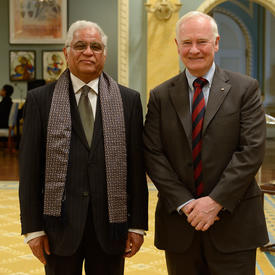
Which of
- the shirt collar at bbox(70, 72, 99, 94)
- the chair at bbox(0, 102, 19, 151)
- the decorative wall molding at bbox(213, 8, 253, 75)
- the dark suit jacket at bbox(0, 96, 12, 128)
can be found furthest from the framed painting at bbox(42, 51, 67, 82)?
the shirt collar at bbox(70, 72, 99, 94)

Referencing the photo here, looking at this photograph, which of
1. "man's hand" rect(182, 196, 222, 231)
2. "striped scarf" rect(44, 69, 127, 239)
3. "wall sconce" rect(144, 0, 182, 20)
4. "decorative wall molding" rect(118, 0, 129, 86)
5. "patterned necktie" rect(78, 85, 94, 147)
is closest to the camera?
"man's hand" rect(182, 196, 222, 231)

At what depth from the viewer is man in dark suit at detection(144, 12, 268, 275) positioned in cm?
225

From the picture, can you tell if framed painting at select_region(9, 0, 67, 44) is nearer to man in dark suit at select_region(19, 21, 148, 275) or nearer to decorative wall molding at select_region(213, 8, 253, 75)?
decorative wall molding at select_region(213, 8, 253, 75)

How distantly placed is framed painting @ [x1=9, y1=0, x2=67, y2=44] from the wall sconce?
250 inches

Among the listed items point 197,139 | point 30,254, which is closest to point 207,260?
point 197,139

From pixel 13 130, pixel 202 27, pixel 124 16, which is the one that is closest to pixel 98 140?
pixel 202 27

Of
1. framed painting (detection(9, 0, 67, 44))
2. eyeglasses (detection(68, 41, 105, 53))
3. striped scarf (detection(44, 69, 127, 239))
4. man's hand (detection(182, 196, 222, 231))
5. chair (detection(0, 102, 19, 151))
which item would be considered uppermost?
framed painting (detection(9, 0, 67, 44))

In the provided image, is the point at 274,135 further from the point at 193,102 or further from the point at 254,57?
the point at 193,102

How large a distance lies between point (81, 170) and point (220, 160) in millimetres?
660

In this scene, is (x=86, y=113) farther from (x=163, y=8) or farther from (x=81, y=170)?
(x=163, y=8)

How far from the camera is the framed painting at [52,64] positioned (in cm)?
1473

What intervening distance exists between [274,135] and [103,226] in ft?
51.0

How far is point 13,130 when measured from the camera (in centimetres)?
1269

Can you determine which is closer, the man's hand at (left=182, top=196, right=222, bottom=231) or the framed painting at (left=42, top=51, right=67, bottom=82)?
the man's hand at (left=182, top=196, right=222, bottom=231)
